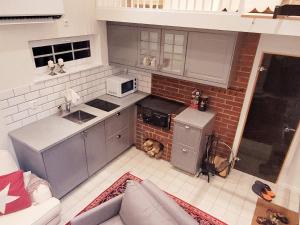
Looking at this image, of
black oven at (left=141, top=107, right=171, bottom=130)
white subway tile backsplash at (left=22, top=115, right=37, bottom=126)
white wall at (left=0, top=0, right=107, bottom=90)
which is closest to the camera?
white wall at (left=0, top=0, right=107, bottom=90)

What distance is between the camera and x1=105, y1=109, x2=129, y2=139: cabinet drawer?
3.30 meters

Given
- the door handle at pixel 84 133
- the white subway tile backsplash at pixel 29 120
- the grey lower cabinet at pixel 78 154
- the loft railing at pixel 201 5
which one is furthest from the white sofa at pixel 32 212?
the loft railing at pixel 201 5

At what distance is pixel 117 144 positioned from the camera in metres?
3.62

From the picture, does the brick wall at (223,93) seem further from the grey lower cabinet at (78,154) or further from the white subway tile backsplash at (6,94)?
the white subway tile backsplash at (6,94)

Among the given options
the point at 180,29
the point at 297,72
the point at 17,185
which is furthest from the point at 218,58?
the point at 17,185

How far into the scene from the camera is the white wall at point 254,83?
→ 2.67 m

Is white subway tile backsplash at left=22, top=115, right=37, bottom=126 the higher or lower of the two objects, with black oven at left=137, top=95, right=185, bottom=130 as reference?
higher

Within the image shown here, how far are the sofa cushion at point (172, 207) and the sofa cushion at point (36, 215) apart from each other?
0.97 m

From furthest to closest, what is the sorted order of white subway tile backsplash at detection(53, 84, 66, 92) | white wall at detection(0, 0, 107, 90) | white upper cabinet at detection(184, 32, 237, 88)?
white subway tile backsplash at detection(53, 84, 66, 92), white upper cabinet at detection(184, 32, 237, 88), white wall at detection(0, 0, 107, 90)

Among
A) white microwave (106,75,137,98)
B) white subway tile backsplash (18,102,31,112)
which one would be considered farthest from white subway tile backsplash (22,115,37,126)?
white microwave (106,75,137,98)

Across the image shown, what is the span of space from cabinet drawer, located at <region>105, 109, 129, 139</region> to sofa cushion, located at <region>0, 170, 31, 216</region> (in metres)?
1.31

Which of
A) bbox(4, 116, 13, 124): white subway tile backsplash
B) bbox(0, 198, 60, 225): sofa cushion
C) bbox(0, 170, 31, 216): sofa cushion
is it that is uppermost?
bbox(4, 116, 13, 124): white subway tile backsplash

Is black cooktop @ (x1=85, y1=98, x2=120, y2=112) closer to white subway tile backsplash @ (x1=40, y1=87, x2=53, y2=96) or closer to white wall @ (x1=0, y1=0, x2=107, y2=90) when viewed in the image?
white subway tile backsplash @ (x1=40, y1=87, x2=53, y2=96)

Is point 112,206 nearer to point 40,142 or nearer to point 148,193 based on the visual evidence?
point 148,193
